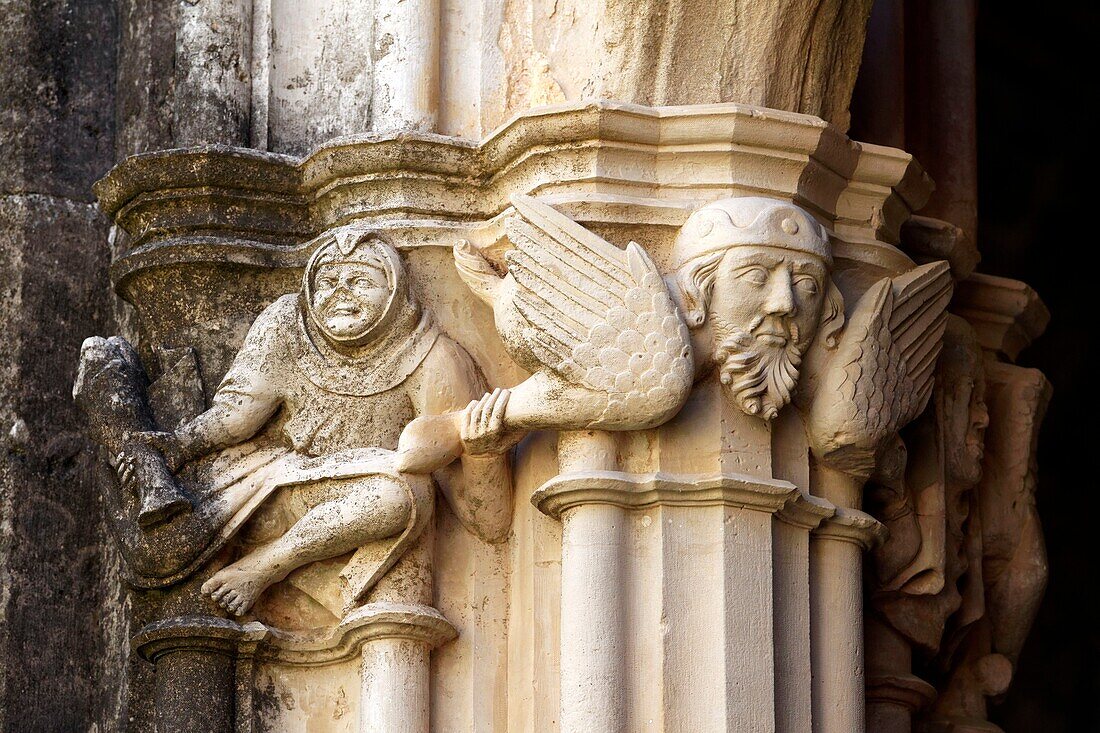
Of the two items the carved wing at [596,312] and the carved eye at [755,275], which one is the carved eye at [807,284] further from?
the carved wing at [596,312]

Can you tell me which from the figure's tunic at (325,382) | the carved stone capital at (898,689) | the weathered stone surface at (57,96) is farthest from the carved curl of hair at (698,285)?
the weathered stone surface at (57,96)

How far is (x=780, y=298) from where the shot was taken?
453cm

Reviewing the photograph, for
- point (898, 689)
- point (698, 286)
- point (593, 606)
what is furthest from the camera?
point (898, 689)

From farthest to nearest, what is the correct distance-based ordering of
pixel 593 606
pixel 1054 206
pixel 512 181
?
pixel 1054 206 < pixel 512 181 < pixel 593 606

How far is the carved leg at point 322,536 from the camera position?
4.62 m

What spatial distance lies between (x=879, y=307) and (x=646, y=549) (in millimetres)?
Answer: 675

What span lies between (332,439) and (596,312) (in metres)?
0.60

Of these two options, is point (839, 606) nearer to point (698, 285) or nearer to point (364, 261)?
point (698, 285)

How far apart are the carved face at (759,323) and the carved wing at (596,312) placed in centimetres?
9

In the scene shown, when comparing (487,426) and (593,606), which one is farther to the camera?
(487,426)

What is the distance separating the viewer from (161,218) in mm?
4953

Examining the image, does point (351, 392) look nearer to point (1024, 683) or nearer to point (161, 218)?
point (161, 218)

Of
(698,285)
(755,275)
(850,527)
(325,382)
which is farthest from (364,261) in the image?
(850,527)

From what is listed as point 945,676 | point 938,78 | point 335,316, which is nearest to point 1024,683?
point 945,676
